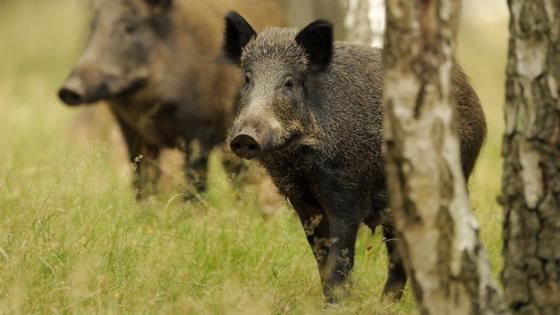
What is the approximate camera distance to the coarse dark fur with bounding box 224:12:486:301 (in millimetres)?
4699

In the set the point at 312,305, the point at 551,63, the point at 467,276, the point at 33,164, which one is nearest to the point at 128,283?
the point at 312,305

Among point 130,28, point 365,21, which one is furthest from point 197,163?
point 365,21

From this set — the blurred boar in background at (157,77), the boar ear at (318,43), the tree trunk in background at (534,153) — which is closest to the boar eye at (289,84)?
the boar ear at (318,43)

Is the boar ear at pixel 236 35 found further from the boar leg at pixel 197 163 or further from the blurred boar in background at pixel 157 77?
the blurred boar in background at pixel 157 77

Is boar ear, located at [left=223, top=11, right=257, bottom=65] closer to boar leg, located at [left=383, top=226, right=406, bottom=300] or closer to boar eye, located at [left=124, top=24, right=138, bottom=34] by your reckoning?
boar leg, located at [left=383, top=226, right=406, bottom=300]

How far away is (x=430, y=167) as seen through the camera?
10.4ft

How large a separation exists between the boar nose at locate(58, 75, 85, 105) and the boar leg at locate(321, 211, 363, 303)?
349cm

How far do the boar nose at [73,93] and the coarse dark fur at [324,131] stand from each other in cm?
288

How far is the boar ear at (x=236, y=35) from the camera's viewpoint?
16.8 feet

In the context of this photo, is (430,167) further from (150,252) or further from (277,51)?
(277,51)

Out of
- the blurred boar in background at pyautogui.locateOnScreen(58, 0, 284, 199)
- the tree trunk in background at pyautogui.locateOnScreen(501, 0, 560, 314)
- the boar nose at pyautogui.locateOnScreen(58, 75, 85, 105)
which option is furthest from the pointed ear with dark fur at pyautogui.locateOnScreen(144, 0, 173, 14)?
the tree trunk in background at pyautogui.locateOnScreen(501, 0, 560, 314)

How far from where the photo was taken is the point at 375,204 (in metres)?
4.94

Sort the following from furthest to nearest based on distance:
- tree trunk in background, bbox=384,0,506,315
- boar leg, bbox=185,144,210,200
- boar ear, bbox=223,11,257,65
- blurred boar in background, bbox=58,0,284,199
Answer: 1. blurred boar in background, bbox=58,0,284,199
2. boar leg, bbox=185,144,210,200
3. boar ear, bbox=223,11,257,65
4. tree trunk in background, bbox=384,0,506,315

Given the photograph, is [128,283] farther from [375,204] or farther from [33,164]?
[33,164]
